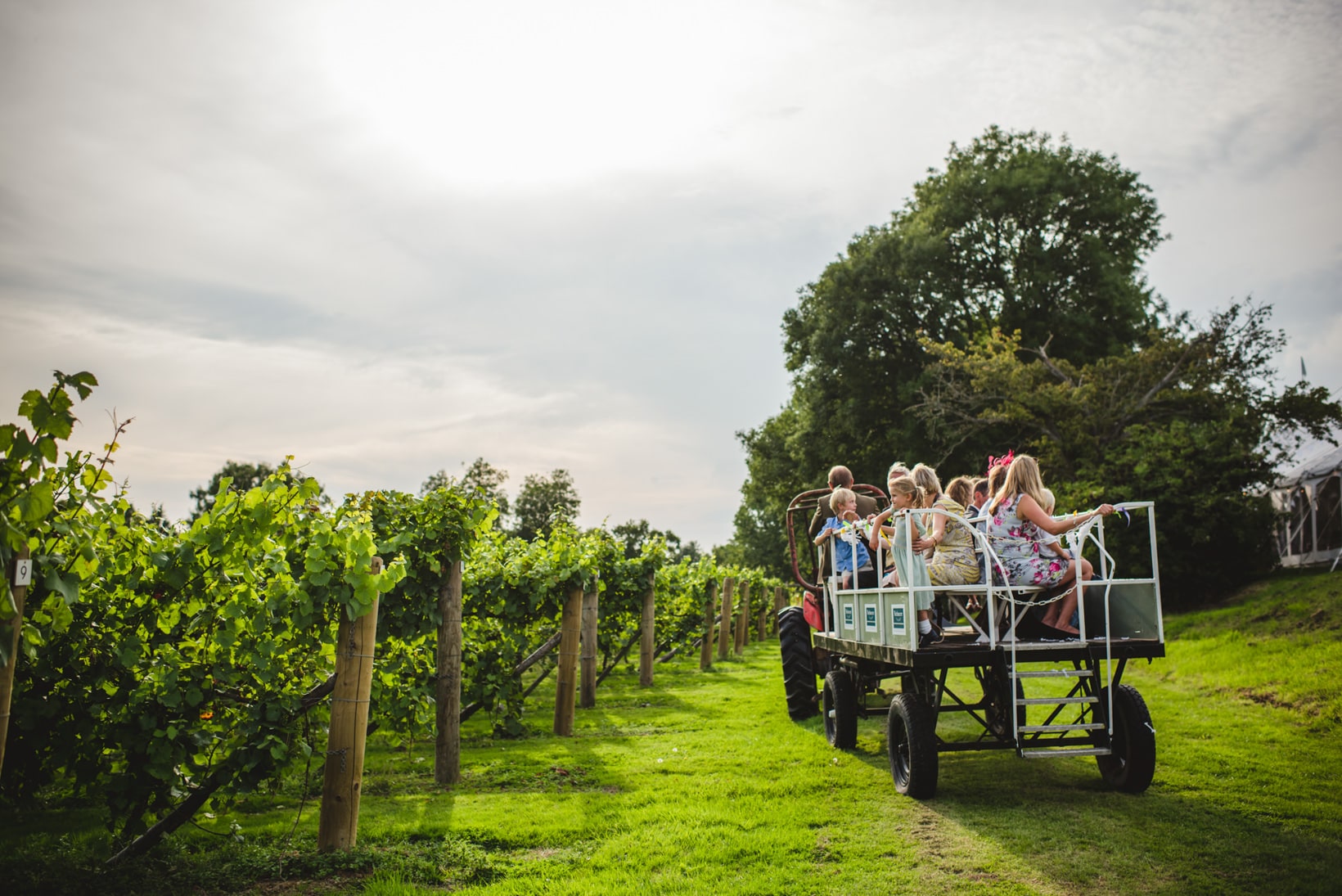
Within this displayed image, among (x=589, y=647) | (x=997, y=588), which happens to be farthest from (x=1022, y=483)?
(x=589, y=647)

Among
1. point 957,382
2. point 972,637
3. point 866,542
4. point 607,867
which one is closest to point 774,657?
point 957,382

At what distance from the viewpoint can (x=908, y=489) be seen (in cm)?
704

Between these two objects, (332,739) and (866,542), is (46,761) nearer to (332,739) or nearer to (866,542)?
(332,739)

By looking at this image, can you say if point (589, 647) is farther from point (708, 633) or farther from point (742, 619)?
point (742, 619)

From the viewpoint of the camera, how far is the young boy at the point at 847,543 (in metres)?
7.81

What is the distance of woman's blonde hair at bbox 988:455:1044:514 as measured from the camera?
6441 millimetres

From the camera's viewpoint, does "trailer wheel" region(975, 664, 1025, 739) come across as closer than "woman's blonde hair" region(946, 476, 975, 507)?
Yes

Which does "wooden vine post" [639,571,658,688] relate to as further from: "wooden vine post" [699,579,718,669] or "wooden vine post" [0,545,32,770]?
"wooden vine post" [0,545,32,770]

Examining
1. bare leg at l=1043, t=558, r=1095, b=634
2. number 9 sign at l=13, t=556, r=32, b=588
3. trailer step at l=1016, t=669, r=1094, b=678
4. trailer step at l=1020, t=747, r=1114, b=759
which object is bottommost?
trailer step at l=1020, t=747, r=1114, b=759

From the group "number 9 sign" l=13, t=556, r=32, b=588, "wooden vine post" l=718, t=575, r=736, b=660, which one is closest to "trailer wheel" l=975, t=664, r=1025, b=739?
"number 9 sign" l=13, t=556, r=32, b=588

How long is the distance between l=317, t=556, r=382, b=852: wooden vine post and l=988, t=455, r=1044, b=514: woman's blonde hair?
430 cm

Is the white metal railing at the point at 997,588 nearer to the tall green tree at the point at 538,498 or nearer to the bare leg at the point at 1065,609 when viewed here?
the bare leg at the point at 1065,609

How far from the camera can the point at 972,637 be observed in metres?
6.28

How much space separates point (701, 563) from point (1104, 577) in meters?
14.9
